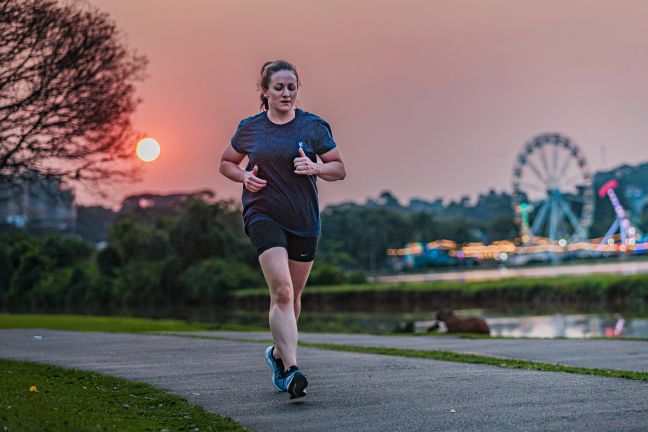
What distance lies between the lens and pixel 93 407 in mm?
6840

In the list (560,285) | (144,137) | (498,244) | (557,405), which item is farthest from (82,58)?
(498,244)

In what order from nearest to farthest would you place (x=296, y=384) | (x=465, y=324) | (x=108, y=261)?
(x=296, y=384)
(x=465, y=324)
(x=108, y=261)

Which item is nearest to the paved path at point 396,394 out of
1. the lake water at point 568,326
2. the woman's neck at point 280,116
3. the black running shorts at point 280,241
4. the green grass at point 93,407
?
the green grass at point 93,407

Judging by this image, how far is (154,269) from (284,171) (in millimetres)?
65156

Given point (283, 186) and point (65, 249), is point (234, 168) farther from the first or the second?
point (65, 249)

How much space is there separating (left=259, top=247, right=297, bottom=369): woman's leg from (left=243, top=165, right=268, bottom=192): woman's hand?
0.43m

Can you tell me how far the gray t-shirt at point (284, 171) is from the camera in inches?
282

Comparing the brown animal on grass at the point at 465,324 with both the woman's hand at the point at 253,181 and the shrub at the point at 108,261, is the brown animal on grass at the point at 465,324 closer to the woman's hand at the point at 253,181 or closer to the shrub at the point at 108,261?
the woman's hand at the point at 253,181

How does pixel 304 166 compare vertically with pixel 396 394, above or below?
above

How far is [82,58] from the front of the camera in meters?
24.2

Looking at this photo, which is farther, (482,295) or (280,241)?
(482,295)

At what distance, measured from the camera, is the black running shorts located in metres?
7.04

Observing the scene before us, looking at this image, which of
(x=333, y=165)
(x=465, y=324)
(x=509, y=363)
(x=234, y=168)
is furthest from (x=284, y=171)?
(x=465, y=324)

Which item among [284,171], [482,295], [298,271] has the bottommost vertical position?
[298,271]
